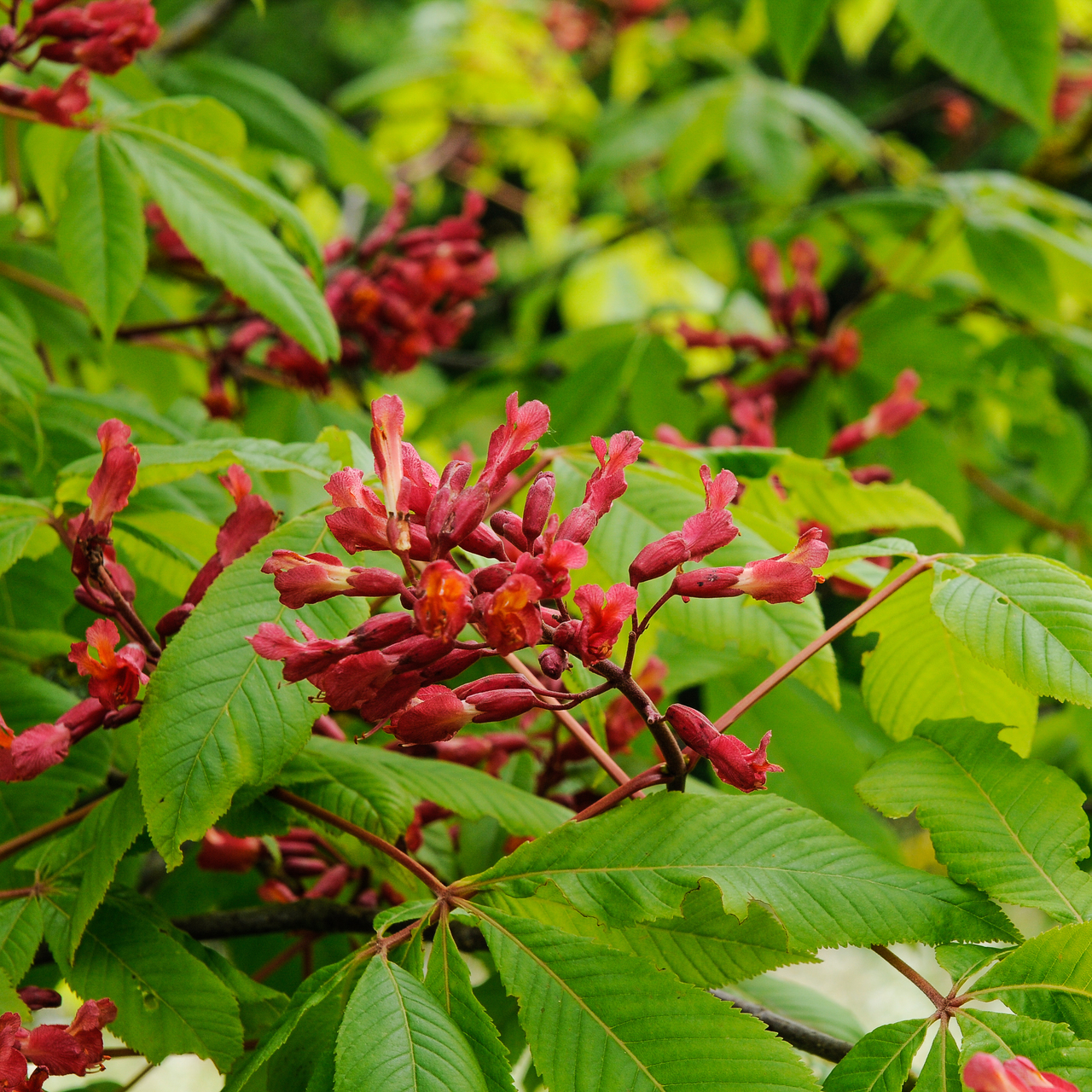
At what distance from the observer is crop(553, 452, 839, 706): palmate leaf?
3.49 feet

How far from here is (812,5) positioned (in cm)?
188

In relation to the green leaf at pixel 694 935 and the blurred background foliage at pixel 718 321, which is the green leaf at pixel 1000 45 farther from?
the green leaf at pixel 694 935

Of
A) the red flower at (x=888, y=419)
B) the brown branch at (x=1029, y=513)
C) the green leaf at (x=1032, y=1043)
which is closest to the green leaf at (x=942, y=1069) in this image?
the green leaf at (x=1032, y=1043)

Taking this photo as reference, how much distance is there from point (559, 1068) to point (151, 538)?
0.69 metres

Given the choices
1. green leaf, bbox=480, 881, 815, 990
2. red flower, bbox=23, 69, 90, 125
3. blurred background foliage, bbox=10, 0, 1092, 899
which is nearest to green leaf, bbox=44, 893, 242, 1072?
green leaf, bbox=480, 881, 815, 990

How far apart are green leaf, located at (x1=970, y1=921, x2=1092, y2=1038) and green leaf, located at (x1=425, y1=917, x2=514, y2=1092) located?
0.37m

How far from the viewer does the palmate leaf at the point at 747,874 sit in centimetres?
79

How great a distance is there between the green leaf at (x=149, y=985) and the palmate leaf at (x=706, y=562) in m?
0.53

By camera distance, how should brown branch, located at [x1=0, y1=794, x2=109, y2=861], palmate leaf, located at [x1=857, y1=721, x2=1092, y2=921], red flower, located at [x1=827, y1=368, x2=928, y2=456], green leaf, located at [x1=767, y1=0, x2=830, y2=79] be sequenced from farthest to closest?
green leaf, located at [x1=767, y1=0, x2=830, y2=79], red flower, located at [x1=827, y1=368, x2=928, y2=456], brown branch, located at [x1=0, y1=794, x2=109, y2=861], palmate leaf, located at [x1=857, y1=721, x2=1092, y2=921]

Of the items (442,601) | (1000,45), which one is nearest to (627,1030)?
(442,601)

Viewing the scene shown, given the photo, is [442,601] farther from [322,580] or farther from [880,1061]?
[880,1061]

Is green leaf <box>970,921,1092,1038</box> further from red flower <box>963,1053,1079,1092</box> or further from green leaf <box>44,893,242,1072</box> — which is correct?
green leaf <box>44,893,242,1072</box>

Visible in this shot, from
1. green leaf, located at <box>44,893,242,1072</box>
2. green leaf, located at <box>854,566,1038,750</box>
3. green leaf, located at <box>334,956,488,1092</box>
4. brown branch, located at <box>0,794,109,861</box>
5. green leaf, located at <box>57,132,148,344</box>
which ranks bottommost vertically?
→ green leaf, located at <box>44,893,242,1072</box>

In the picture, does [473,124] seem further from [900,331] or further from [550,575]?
[550,575]
